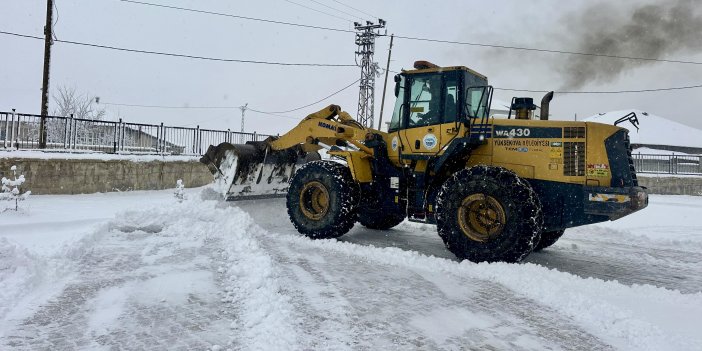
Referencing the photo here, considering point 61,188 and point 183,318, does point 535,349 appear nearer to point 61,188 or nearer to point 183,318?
point 183,318

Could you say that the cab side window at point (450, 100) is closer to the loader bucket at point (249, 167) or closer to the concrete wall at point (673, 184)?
the loader bucket at point (249, 167)

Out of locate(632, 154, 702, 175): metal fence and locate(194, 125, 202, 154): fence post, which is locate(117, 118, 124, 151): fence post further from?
locate(632, 154, 702, 175): metal fence

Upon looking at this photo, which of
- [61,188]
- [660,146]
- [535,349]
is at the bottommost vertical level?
[535,349]

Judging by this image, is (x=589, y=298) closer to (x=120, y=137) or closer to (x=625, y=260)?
(x=625, y=260)

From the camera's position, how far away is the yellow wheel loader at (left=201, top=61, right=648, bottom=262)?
5672 millimetres

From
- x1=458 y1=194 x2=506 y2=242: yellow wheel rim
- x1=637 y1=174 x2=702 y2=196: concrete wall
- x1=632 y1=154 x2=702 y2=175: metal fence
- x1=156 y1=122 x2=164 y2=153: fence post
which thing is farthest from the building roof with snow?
x1=458 y1=194 x2=506 y2=242: yellow wheel rim

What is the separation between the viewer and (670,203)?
16234mm

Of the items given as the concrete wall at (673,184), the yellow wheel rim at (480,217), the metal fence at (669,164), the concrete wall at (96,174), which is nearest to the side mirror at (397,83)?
the yellow wheel rim at (480,217)

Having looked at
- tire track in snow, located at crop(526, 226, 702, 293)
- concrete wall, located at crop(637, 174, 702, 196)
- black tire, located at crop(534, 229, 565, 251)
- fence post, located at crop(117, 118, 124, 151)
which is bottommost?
tire track in snow, located at crop(526, 226, 702, 293)

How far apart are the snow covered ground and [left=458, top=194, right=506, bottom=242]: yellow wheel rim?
1.49 feet

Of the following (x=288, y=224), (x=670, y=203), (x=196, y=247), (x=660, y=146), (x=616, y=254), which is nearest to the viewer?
(x=196, y=247)

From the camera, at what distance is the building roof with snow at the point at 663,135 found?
43.0 m

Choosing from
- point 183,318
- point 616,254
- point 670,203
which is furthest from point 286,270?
point 670,203

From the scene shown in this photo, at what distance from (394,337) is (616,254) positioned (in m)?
5.31
